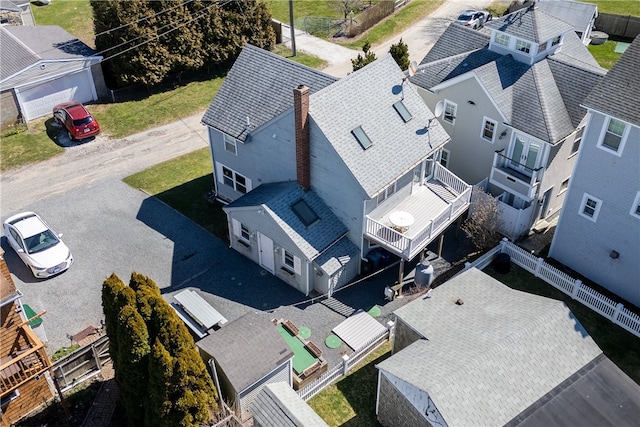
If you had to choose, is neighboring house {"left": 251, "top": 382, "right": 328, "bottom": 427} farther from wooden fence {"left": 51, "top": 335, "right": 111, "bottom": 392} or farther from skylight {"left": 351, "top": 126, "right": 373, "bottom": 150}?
skylight {"left": 351, "top": 126, "right": 373, "bottom": 150}

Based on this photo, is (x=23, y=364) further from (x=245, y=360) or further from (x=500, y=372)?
(x=500, y=372)

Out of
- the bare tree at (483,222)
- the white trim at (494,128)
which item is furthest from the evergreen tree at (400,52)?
the bare tree at (483,222)

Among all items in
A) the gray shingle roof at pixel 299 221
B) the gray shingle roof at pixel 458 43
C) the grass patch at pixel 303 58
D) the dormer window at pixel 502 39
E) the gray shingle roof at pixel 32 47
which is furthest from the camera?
the grass patch at pixel 303 58

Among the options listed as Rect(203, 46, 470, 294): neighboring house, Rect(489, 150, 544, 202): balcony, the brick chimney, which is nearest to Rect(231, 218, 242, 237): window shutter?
Rect(203, 46, 470, 294): neighboring house

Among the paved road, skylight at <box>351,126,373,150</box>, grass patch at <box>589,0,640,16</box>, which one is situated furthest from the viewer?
grass patch at <box>589,0,640,16</box>

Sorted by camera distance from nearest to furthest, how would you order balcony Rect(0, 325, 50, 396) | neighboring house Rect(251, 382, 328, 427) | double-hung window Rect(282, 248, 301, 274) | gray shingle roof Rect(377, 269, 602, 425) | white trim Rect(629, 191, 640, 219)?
neighboring house Rect(251, 382, 328, 427) → gray shingle roof Rect(377, 269, 602, 425) → balcony Rect(0, 325, 50, 396) → white trim Rect(629, 191, 640, 219) → double-hung window Rect(282, 248, 301, 274)

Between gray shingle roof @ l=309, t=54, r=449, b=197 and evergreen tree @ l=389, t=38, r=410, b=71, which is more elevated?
gray shingle roof @ l=309, t=54, r=449, b=197

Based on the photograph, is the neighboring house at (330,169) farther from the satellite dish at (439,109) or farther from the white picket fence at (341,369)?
the white picket fence at (341,369)
